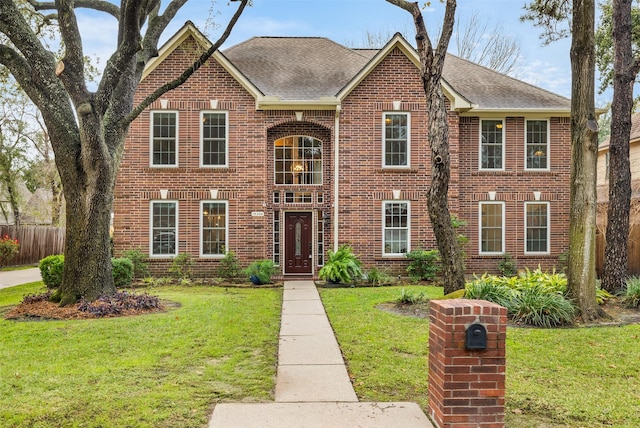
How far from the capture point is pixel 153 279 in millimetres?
16219

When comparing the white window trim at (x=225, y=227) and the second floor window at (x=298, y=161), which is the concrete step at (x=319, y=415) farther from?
the second floor window at (x=298, y=161)

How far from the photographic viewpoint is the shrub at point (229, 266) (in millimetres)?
16625

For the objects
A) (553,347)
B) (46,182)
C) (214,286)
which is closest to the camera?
(553,347)

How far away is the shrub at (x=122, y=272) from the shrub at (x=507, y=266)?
11.9m


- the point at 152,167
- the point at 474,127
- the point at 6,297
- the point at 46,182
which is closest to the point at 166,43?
the point at 152,167

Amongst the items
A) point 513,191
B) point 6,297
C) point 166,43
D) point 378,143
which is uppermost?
point 166,43

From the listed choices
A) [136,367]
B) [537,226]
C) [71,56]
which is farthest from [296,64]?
[136,367]

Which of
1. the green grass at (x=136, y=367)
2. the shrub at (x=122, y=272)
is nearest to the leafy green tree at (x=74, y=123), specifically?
the green grass at (x=136, y=367)

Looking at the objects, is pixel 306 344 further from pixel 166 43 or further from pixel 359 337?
pixel 166 43

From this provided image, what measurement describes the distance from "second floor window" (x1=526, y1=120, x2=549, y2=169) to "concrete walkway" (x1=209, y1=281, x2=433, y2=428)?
12886 millimetres

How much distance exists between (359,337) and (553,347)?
290cm

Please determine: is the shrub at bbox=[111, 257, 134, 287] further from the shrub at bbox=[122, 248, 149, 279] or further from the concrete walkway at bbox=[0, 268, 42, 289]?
the concrete walkway at bbox=[0, 268, 42, 289]

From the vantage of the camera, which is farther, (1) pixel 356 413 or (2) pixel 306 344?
(2) pixel 306 344

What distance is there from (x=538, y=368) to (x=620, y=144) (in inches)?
318
